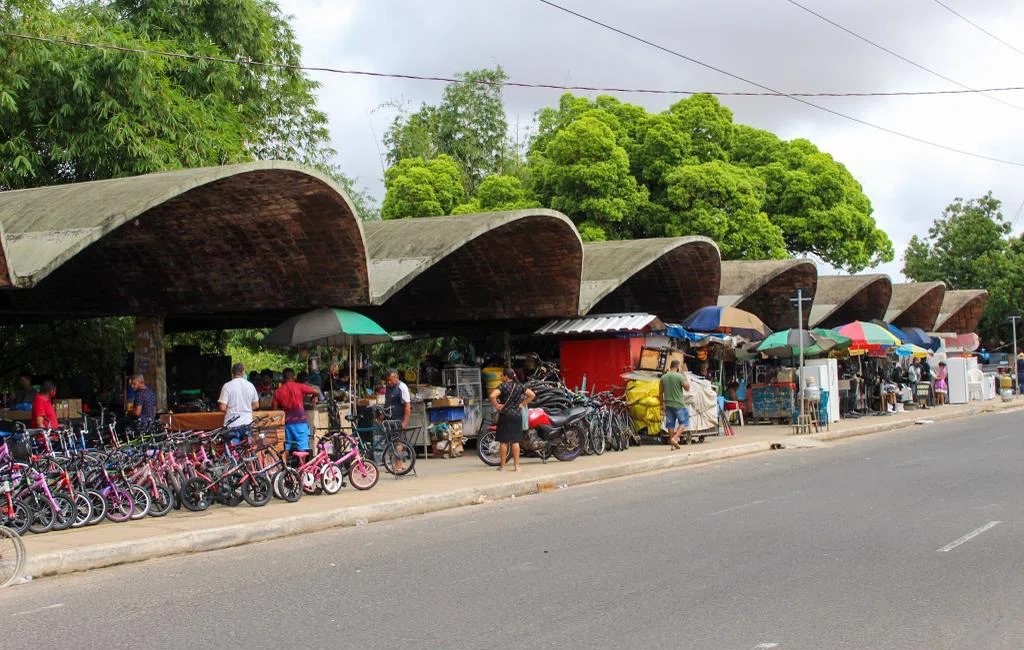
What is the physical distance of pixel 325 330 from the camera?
18.2 m

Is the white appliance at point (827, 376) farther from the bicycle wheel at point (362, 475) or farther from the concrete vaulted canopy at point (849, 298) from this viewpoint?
the bicycle wheel at point (362, 475)

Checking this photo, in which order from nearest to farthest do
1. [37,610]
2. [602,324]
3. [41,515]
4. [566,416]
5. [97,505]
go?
[37,610] < [41,515] < [97,505] < [566,416] < [602,324]

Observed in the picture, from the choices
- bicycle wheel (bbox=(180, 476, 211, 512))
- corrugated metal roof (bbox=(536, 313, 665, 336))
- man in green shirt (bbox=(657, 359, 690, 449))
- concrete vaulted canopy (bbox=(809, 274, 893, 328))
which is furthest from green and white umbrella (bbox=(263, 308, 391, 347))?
concrete vaulted canopy (bbox=(809, 274, 893, 328))

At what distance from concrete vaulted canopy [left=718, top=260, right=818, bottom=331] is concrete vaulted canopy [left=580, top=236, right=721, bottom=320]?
7.08 feet

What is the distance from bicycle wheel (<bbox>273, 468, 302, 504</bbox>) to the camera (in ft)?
46.3

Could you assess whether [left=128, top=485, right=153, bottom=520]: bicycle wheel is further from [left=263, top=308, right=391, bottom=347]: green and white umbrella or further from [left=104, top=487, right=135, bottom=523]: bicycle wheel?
[left=263, top=308, right=391, bottom=347]: green and white umbrella

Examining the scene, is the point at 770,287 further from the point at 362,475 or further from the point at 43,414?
the point at 43,414

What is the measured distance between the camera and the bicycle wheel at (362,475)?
1553 centimetres

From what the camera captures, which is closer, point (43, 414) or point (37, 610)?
point (37, 610)

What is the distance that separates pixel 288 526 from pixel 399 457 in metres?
5.39

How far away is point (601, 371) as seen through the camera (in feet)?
79.2

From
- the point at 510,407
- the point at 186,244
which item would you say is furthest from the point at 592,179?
the point at 510,407

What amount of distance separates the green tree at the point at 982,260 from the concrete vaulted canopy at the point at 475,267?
3794cm

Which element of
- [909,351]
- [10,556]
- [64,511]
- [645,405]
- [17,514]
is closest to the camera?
[10,556]
